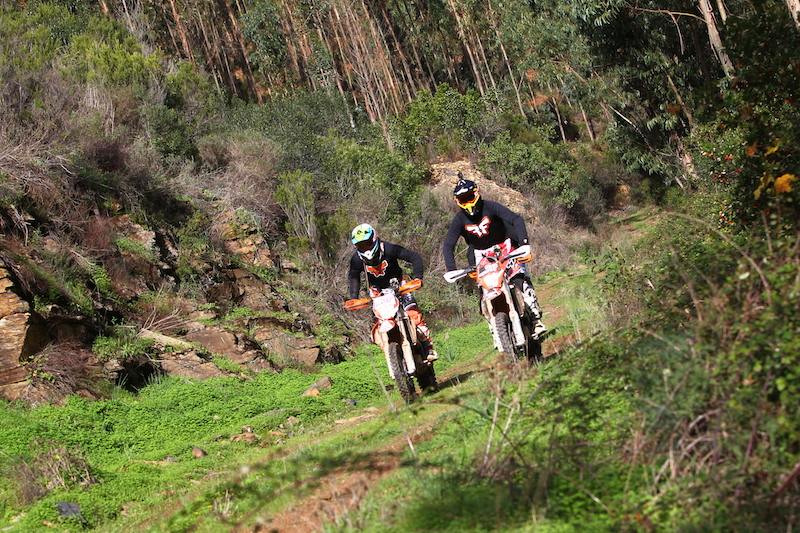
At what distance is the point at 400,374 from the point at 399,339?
48 cm

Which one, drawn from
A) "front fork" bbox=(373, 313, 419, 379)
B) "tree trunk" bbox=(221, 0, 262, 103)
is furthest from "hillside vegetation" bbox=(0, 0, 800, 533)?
"tree trunk" bbox=(221, 0, 262, 103)

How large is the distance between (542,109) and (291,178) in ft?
138

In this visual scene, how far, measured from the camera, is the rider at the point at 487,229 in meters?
9.12

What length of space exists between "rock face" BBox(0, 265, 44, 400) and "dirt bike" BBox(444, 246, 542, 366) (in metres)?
6.23

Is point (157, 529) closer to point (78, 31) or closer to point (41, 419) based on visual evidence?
point (41, 419)

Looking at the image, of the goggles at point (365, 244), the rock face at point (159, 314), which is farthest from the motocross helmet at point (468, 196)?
the rock face at point (159, 314)

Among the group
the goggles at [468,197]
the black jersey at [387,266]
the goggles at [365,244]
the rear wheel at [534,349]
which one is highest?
the goggles at [468,197]

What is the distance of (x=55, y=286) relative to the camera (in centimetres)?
1281

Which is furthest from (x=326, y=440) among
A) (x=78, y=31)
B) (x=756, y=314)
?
(x=78, y=31)

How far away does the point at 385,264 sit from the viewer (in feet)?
32.0

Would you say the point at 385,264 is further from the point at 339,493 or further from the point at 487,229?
the point at 339,493

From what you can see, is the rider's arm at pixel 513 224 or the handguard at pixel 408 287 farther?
the handguard at pixel 408 287

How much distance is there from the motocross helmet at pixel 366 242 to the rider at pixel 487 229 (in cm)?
89

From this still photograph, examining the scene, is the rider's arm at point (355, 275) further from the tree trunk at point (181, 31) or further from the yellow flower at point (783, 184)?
the tree trunk at point (181, 31)
